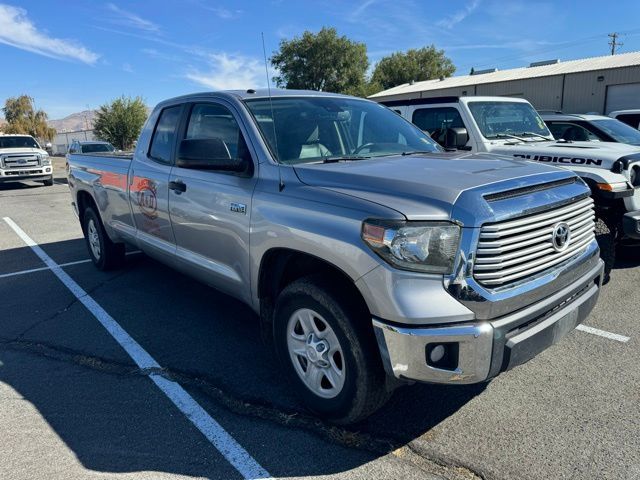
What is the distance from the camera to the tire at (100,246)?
236 inches

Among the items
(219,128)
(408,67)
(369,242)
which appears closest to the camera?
(369,242)

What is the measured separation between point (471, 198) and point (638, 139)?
815 centimetres

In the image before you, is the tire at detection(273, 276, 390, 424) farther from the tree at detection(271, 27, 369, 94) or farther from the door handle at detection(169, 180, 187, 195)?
the tree at detection(271, 27, 369, 94)

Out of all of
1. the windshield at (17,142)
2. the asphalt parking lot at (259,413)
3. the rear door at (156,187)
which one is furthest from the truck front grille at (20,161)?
the rear door at (156,187)

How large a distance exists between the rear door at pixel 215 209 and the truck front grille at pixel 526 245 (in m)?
1.53

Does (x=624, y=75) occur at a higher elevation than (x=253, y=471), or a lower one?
higher

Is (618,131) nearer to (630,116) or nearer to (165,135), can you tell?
(630,116)

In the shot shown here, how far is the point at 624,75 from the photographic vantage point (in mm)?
28250

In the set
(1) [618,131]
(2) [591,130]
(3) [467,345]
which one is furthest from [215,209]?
(1) [618,131]

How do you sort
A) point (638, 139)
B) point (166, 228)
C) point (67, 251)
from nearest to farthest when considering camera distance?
point (166, 228) < point (67, 251) < point (638, 139)

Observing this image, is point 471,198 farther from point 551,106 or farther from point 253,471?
point 551,106

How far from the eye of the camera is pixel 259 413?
3.06 metres

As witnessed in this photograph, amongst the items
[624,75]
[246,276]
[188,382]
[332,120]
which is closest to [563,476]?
[246,276]

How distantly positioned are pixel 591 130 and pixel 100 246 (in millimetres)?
8316
